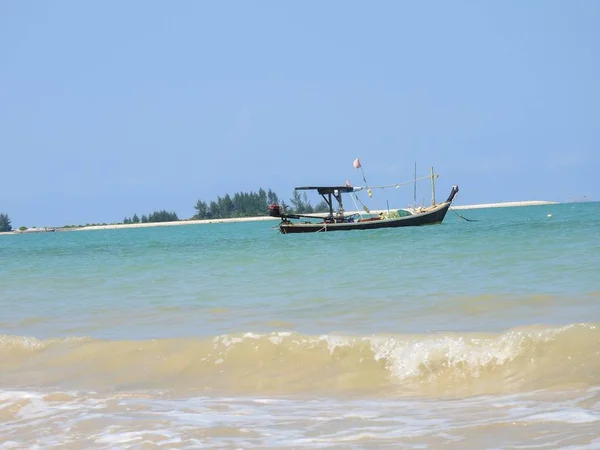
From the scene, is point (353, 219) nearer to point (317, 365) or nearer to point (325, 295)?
point (325, 295)

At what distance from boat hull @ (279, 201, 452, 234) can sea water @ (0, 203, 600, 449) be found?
34871mm

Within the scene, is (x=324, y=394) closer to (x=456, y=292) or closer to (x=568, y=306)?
(x=568, y=306)

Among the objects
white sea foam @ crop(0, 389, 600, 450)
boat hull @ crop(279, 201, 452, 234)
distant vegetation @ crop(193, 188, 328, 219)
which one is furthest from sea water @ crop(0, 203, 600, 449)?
distant vegetation @ crop(193, 188, 328, 219)

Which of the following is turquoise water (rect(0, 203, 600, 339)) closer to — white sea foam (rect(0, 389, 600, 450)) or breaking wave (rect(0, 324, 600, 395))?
breaking wave (rect(0, 324, 600, 395))

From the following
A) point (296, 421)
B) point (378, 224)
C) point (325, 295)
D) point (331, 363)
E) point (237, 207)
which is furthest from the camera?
point (237, 207)

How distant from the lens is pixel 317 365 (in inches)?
326

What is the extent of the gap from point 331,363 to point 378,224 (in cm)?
4291

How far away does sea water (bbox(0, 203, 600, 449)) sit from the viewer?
5.55 m

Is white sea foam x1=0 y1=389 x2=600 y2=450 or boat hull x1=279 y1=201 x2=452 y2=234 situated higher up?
boat hull x1=279 y1=201 x2=452 y2=234

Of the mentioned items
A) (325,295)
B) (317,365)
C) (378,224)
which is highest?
(378,224)

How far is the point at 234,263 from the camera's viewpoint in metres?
24.1

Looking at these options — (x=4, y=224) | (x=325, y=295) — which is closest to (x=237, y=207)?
(x=4, y=224)

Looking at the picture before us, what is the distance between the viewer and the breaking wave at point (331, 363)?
742 centimetres

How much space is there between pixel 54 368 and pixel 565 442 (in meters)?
5.89
